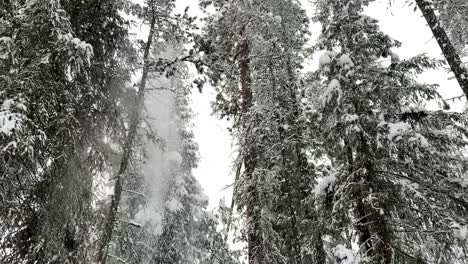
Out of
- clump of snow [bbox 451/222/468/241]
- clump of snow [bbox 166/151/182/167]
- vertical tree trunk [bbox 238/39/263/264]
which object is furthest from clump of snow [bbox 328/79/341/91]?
clump of snow [bbox 166/151/182/167]

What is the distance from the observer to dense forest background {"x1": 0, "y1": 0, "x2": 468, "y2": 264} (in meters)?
7.40

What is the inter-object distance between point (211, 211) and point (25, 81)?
6.70 m

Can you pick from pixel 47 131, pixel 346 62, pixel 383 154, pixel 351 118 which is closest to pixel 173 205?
pixel 47 131

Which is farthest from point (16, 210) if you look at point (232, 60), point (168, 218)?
point (168, 218)

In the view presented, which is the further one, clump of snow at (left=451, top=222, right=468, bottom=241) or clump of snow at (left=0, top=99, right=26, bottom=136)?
clump of snow at (left=451, top=222, right=468, bottom=241)

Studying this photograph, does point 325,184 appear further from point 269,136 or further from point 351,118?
point 269,136

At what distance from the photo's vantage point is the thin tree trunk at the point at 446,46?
9.52 meters

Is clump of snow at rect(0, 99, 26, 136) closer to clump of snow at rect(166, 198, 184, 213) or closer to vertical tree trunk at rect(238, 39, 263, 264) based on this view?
vertical tree trunk at rect(238, 39, 263, 264)

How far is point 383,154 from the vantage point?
8.27 metres

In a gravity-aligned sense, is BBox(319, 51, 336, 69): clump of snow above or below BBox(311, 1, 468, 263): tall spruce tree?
above

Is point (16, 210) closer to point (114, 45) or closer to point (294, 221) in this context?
point (114, 45)

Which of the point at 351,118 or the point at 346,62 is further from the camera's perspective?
the point at 346,62

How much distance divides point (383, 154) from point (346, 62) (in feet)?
7.41

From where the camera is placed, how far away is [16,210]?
7.20 metres
